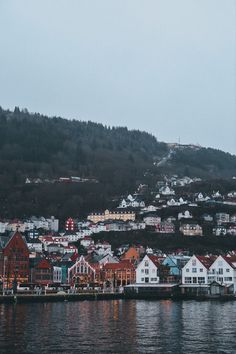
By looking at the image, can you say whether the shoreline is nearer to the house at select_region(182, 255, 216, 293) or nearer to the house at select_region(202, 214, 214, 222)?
the house at select_region(182, 255, 216, 293)

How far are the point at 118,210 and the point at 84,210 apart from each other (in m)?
19.0

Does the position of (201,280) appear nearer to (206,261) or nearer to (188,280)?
(188,280)

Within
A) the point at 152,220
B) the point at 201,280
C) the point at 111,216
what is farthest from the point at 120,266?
the point at 111,216

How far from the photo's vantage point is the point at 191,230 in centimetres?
14175

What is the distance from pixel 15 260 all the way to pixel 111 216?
74667 millimetres

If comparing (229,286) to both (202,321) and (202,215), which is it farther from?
(202,215)

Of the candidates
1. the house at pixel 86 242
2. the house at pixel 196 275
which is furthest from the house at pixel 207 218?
the house at pixel 196 275

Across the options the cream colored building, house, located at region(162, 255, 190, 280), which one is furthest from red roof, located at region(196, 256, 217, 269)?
the cream colored building

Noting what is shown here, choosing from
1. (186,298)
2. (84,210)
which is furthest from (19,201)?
(186,298)

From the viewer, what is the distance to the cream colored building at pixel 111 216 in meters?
169

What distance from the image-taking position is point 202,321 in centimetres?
4497

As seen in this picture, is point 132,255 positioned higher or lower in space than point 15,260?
higher

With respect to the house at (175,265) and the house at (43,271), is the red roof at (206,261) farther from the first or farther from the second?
the house at (43,271)

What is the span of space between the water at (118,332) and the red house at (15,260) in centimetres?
4368
